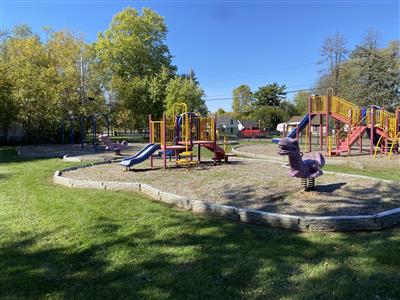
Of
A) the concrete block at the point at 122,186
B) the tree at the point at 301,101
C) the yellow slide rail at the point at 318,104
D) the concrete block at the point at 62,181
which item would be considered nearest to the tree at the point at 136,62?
the yellow slide rail at the point at 318,104

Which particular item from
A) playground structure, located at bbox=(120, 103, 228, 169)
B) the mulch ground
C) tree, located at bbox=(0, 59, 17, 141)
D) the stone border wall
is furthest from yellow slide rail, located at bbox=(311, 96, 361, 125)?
tree, located at bbox=(0, 59, 17, 141)

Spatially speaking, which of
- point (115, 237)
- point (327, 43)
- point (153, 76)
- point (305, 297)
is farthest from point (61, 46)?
point (305, 297)

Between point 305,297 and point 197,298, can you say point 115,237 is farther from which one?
point 305,297

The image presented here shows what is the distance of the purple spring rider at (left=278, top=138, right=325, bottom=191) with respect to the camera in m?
5.71

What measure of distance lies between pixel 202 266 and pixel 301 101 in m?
80.7

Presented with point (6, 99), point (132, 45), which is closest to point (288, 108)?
point (132, 45)

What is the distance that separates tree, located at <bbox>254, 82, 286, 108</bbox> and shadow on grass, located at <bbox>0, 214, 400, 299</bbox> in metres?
79.3

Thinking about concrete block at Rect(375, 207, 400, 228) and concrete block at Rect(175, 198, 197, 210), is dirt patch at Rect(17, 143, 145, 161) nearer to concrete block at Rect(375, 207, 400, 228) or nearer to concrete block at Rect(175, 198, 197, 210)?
concrete block at Rect(175, 198, 197, 210)

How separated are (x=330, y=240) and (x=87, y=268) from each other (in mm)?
3037

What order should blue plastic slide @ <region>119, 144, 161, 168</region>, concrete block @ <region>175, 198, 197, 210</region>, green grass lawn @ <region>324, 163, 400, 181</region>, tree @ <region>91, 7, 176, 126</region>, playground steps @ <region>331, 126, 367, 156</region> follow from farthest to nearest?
tree @ <region>91, 7, 176, 126</region>
playground steps @ <region>331, 126, 367, 156</region>
blue plastic slide @ <region>119, 144, 161, 168</region>
green grass lawn @ <region>324, 163, 400, 181</region>
concrete block @ <region>175, 198, 197, 210</region>

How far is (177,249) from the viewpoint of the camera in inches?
164

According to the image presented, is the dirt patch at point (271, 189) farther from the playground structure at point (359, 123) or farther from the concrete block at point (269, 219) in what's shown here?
the playground structure at point (359, 123)

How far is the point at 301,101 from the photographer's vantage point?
79500 millimetres

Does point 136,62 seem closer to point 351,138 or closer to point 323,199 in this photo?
point 351,138
